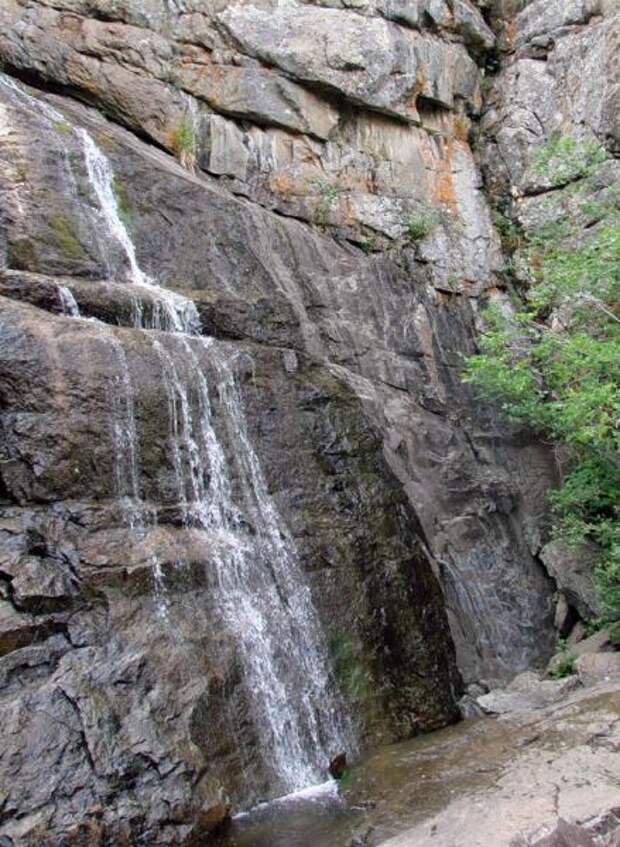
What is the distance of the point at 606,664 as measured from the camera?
416 inches

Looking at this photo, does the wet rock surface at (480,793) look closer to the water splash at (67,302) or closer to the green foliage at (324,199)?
the water splash at (67,302)

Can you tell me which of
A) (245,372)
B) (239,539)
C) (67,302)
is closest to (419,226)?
(245,372)

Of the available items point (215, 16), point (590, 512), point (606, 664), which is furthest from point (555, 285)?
point (215, 16)

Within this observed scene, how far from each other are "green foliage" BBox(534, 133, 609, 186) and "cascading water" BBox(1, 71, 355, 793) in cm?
891

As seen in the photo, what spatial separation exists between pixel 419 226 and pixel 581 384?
7194mm

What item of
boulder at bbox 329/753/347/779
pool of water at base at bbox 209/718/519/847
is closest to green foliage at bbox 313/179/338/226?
pool of water at base at bbox 209/718/519/847

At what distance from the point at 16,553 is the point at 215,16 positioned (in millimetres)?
15663

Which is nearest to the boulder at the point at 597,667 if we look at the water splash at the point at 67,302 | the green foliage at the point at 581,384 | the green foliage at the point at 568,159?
the green foliage at the point at 581,384

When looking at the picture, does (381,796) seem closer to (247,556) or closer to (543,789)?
(543,789)

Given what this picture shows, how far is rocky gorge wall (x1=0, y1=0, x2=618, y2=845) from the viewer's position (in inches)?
310

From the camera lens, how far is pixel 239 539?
386 inches

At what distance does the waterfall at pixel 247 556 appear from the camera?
8.70 m

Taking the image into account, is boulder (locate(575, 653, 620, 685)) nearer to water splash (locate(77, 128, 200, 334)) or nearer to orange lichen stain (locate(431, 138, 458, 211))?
water splash (locate(77, 128, 200, 334))

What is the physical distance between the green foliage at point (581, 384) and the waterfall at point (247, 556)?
505 cm
